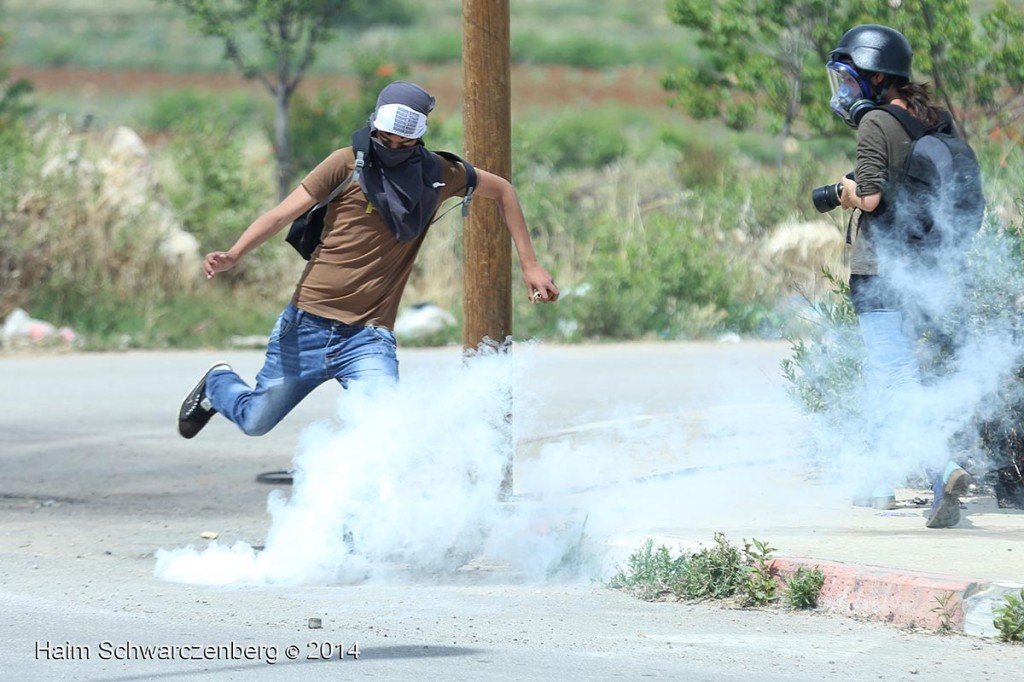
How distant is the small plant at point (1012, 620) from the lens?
18.2ft

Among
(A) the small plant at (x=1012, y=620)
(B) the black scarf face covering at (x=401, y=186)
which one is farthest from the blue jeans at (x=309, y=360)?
(A) the small plant at (x=1012, y=620)

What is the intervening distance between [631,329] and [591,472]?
763cm

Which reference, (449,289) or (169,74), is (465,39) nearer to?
(449,289)

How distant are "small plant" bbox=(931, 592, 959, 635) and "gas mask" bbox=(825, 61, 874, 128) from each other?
2.37 meters

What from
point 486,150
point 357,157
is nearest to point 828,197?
point 486,150

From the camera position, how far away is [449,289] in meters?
17.9

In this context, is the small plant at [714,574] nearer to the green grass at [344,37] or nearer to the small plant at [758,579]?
the small plant at [758,579]

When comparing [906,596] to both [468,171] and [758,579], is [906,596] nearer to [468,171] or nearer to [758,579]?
[758,579]

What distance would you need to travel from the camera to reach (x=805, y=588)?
6.10m

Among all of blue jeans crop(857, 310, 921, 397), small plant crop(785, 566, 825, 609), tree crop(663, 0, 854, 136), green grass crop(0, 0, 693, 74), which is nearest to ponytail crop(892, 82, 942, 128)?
blue jeans crop(857, 310, 921, 397)

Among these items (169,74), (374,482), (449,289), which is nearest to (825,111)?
(449,289)

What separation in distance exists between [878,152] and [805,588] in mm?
1988

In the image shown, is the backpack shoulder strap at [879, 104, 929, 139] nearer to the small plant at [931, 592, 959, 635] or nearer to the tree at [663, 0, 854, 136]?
the small plant at [931, 592, 959, 635]

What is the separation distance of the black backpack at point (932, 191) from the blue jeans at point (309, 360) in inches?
85.2
